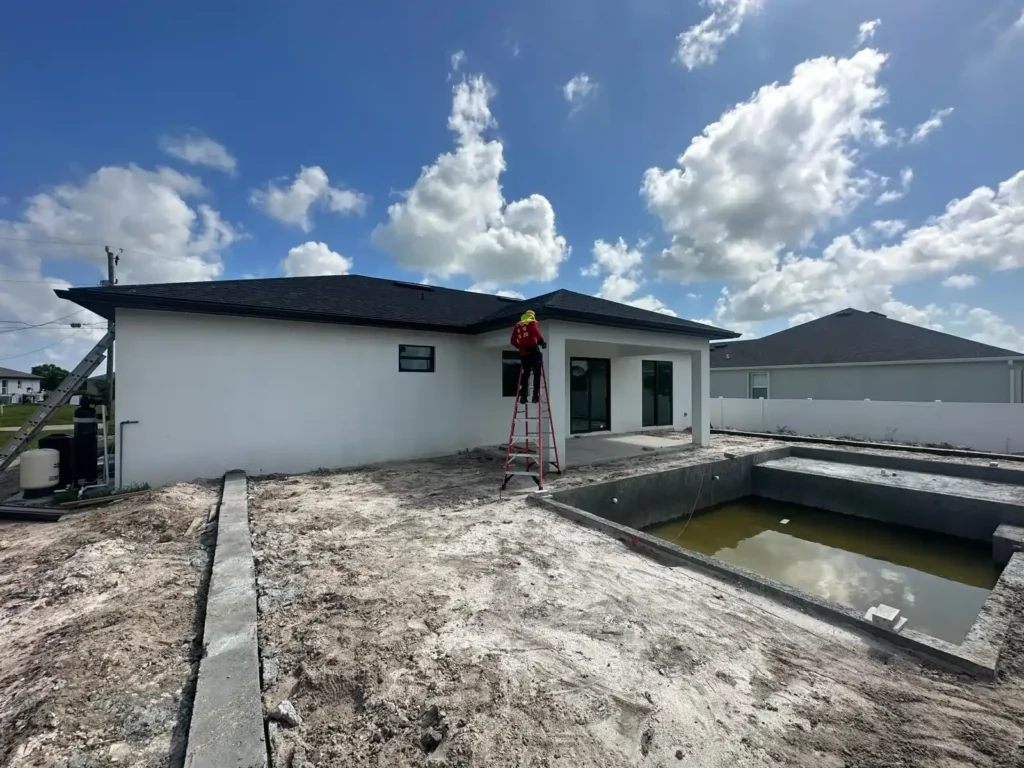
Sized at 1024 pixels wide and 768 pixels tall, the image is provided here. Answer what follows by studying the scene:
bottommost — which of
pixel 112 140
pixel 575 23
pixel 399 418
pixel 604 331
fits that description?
pixel 399 418

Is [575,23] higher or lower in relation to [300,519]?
higher

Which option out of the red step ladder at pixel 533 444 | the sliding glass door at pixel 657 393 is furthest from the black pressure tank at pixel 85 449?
the sliding glass door at pixel 657 393

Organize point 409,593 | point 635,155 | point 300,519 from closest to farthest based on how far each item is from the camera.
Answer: point 409,593, point 300,519, point 635,155

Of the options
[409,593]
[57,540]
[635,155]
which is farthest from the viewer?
[635,155]

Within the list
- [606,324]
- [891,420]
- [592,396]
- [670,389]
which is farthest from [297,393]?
[891,420]

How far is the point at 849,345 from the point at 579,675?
18.7 m

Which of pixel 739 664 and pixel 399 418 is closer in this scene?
pixel 739 664

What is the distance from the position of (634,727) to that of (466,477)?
5.26 m

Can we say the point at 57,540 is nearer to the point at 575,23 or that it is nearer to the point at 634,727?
the point at 634,727

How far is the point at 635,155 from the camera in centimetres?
1067

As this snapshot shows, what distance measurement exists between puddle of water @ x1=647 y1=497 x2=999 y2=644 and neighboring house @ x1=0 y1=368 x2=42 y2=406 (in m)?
58.4

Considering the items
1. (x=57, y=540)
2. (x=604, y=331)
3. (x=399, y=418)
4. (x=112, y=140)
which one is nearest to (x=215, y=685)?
(x=57, y=540)

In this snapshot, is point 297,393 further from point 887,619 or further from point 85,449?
point 887,619

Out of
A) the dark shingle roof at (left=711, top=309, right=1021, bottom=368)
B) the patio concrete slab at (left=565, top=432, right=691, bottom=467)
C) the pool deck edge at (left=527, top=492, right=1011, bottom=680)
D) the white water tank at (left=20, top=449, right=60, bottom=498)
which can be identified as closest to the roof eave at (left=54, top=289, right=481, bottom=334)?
the white water tank at (left=20, top=449, right=60, bottom=498)
